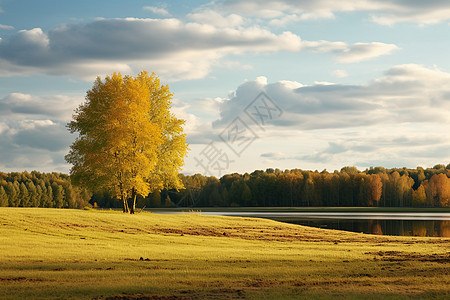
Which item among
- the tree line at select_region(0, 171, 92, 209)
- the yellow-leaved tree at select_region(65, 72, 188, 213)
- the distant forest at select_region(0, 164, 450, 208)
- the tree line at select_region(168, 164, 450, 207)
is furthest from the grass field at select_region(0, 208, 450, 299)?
the tree line at select_region(168, 164, 450, 207)

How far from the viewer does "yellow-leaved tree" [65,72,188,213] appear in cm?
5041

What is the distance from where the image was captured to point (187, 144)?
55969 mm

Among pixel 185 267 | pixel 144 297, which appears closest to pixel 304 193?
pixel 185 267

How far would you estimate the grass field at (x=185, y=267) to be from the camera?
613 inches

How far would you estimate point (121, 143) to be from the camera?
4956cm

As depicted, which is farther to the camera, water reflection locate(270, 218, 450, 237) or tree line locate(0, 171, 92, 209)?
tree line locate(0, 171, 92, 209)

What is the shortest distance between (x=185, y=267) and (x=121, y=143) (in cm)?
3051

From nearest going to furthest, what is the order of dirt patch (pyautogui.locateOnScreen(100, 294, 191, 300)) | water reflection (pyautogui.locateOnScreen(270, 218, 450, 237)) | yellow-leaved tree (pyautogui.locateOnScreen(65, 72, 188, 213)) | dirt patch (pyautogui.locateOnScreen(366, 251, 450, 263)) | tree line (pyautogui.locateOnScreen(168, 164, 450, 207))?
dirt patch (pyautogui.locateOnScreen(100, 294, 191, 300))
dirt patch (pyautogui.locateOnScreen(366, 251, 450, 263))
yellow-leaved tree (pyautogui.locateOnScreen(65, 72, 188, 213))
water reflection (pyautogui.locateOnScreen(270, 218, 450, 237))
tree line (pyautogui.locateOnScreen(168, 164, 450, 207))

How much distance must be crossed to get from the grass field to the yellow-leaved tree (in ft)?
44.4

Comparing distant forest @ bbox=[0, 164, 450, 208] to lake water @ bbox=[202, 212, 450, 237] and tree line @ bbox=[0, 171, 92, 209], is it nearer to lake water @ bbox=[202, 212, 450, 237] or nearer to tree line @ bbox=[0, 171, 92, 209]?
tree line @ bbox=[0, 171, 92, 209]

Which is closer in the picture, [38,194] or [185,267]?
[185,267]

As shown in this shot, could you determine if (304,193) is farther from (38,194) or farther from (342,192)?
(38,194)

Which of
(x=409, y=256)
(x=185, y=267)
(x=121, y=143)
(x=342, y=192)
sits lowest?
(x=409, y=256)

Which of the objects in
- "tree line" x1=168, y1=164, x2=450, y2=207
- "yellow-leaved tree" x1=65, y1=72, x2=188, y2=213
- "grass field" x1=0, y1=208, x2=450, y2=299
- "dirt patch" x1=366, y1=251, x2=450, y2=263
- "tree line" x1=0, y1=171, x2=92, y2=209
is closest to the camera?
"grass field" x1=0, y1=208, x2=450, y2=299
